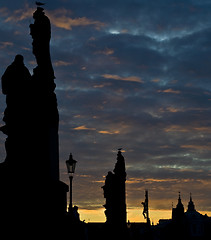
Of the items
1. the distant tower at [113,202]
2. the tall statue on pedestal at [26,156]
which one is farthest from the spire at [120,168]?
the tall statue on pedestal at [26,156]

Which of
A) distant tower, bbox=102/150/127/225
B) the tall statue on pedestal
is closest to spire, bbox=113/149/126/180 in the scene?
distant tower, bbox=102/150/127/225

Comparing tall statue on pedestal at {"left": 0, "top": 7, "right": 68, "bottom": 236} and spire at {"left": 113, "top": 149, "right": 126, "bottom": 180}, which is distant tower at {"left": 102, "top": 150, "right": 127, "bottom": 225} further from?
tall statue on pedestal at {"left": 0, "top": 7, "right": 68, "bottom": 236}

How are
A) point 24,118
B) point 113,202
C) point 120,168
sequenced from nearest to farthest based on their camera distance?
1. point 24,118
2. point 113,202
3. point 120,168

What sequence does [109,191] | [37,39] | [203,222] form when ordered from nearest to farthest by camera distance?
[37,39] < [109,191] < [203,222]

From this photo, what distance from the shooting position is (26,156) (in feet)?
41.0

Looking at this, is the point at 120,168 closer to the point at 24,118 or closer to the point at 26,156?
the point at 26,156

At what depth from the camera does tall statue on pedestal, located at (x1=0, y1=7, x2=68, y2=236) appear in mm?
12155

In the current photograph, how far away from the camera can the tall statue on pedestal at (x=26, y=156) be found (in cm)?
1215

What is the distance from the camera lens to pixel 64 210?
43.9 feet

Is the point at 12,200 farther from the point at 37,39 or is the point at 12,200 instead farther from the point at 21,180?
the point at 37,39

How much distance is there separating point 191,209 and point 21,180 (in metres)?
149

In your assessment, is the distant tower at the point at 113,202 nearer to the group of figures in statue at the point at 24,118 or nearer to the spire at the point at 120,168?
the spire at the point at 120,168

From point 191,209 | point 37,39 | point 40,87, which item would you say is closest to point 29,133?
point 40,87

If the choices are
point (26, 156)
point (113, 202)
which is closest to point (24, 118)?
point (26, 156)
